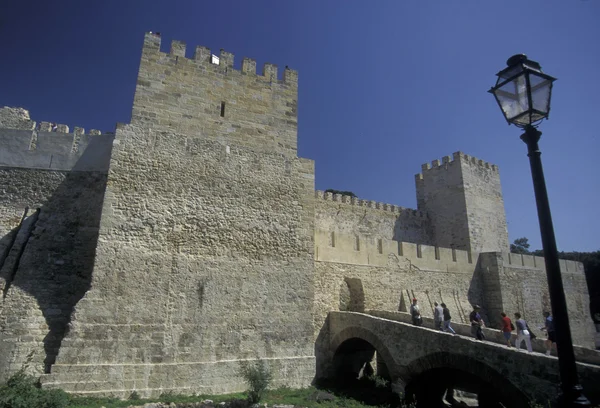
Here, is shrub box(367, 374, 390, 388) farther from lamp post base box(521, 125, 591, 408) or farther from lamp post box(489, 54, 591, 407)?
lamp post box(489, 54, 591, 407)

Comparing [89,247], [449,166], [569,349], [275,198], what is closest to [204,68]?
[275,198]

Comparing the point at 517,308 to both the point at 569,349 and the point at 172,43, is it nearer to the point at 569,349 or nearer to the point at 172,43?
the point at 569,349

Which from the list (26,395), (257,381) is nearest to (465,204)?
(257,381)

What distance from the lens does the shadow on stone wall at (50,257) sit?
27.2 feet

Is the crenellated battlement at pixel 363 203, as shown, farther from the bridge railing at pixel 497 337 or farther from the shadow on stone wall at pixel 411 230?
the bridge railing at pixel 497 337

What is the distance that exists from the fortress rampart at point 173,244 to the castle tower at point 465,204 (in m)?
10.5

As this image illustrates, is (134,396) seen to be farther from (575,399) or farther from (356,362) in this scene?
(575,399)

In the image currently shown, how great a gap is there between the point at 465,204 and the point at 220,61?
16.8 m

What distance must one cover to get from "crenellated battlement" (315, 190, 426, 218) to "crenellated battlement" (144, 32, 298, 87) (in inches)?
335

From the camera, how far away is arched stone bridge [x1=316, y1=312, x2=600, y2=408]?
684cm

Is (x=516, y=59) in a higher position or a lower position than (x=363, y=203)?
lower

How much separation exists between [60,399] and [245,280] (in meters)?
4.78

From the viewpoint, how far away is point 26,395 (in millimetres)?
6656

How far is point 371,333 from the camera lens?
34.7ft
